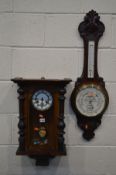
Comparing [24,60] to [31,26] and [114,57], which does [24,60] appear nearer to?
[31,26]

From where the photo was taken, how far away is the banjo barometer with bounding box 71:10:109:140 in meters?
1.51

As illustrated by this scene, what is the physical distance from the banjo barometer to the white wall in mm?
38

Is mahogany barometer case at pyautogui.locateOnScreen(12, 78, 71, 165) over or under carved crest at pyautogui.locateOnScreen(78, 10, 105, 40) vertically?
under

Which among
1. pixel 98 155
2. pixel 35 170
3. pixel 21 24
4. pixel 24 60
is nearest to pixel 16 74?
pixel 24 60

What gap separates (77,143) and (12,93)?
0.50m

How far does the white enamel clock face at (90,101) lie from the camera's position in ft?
4.96

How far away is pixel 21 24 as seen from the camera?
4.98ft

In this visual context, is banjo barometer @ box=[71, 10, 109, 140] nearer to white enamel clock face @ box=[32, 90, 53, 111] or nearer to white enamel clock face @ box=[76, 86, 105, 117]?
white enamel clock face @ box=[76, 86, 105, 117]

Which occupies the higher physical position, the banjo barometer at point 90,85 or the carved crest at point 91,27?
the carved crest at point 91,27

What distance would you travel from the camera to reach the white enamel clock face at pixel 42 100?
1383 mm

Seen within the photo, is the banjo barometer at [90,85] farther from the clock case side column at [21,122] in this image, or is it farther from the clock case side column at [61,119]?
the clock case side column at [21,122]

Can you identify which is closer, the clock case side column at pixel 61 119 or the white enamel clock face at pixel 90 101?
the clock case side column at pixel 61 119

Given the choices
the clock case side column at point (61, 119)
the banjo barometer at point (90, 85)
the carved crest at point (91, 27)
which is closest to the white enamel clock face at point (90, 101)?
the banjo barometer at point (90, 85)

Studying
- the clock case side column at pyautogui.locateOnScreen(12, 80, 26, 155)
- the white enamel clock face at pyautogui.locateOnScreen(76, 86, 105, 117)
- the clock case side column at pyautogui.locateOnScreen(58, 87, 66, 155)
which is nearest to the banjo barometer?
the white enamel clock face at pyautogui.locateOnScreen(76, 86, 105, 117)
